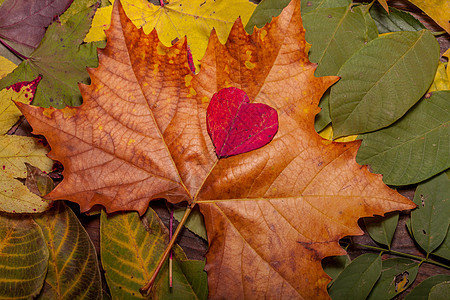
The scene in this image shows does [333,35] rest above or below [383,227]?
above

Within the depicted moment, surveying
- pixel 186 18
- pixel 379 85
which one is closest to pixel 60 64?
pixel 186 18

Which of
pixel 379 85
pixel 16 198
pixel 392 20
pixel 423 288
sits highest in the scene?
pixel 392 20

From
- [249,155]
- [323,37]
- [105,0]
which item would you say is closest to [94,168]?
[249,155]

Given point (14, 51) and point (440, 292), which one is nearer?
point (440, 292)

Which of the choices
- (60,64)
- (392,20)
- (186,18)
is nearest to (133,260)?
(60,64)

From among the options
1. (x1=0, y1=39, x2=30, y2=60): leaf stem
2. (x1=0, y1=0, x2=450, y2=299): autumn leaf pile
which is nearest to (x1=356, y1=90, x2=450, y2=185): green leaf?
(x1=0, y1=0, x2=450, y2=299): autumn leaf pile

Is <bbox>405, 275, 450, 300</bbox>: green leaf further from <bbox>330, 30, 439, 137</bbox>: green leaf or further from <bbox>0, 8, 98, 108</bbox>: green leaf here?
<bbox>0, 8, 98, 108</bbox>: green leaf

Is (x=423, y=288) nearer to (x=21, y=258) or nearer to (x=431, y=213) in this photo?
(x=431, y=213)

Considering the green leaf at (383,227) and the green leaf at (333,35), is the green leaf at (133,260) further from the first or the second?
the green leaf at (333,35)
